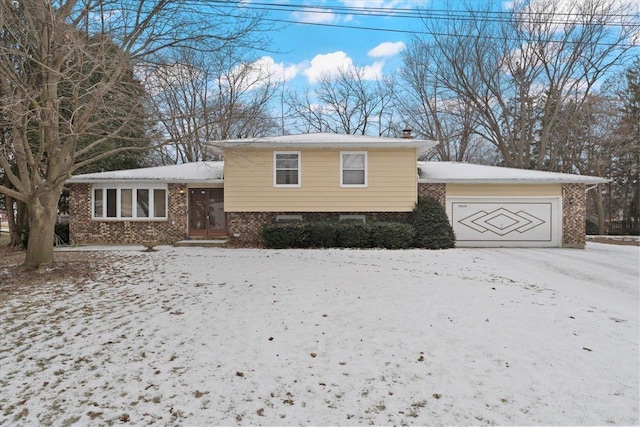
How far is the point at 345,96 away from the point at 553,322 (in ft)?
83.5

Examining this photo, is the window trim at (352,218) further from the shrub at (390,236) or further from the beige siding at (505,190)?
the beige siding at (505,190)

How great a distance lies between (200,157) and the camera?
25969mm

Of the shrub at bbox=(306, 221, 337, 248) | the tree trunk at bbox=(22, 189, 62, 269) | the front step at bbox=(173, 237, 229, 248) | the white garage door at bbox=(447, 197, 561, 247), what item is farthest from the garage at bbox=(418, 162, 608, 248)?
the tree trunk at bbox=(22, 189, 62, 269)

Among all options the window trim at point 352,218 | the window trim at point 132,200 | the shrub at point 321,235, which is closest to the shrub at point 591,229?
the window trim at point 352,218

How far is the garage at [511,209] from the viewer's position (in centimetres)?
1381

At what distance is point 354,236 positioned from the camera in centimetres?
1235

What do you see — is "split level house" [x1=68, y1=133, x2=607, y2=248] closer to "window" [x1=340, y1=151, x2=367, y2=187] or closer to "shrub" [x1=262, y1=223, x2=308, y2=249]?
"window" [x1=340, y1=151, x2=367, y2=187]

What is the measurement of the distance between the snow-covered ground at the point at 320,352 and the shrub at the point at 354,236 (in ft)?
16.5

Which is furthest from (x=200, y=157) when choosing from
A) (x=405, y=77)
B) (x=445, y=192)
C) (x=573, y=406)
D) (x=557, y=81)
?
(x=573, y=406)

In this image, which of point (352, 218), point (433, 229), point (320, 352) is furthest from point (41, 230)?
point (433, 229)

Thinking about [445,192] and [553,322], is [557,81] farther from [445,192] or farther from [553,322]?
[553,322]

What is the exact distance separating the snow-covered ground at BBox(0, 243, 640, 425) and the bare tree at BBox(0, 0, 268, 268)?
2.63 meters

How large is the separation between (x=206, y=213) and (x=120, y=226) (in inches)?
130

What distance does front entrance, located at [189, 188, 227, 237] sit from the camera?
48.2ft
